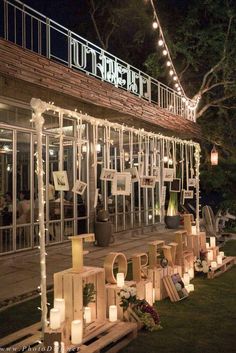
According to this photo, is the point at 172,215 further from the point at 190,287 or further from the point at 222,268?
the point at 190,287

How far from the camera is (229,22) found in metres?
17.2

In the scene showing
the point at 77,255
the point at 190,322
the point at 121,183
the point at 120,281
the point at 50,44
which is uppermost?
the point at 50,44

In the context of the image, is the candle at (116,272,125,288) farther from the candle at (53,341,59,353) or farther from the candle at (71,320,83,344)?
the candle at (53,341,59,353)

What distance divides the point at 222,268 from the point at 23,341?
4.87m

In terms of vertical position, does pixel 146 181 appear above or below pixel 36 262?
above

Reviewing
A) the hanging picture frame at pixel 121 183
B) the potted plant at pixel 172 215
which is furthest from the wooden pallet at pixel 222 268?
the potted plant at pixel 172 215

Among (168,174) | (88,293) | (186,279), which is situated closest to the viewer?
(88,293)

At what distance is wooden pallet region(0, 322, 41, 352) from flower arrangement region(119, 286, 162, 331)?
970 mm

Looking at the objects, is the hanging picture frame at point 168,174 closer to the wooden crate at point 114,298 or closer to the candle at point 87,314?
the wooden crate at point 114,298

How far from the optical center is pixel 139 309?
15.7 ft

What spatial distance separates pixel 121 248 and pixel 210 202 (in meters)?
8.82

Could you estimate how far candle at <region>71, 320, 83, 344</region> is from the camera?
3951mm

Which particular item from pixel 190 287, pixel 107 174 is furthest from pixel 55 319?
pixel 190 287

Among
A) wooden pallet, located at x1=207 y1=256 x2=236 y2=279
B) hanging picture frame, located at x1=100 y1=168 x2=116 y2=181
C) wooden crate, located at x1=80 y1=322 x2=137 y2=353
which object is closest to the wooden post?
wooden crate, located at x1=80 y1=322 x2=137 y2=353
